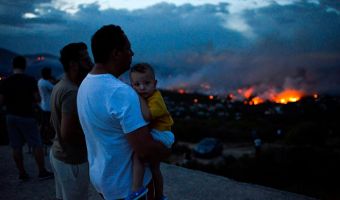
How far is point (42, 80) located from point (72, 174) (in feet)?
14.9

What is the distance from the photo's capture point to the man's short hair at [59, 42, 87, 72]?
2695 millimetres

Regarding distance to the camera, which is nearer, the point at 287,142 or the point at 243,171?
the point at 243,171

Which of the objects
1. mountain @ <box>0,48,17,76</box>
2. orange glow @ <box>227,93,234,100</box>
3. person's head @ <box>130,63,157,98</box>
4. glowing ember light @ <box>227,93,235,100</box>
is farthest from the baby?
orange glow @ <box>227,93,234,100</box>

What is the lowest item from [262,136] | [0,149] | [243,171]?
[262,136]

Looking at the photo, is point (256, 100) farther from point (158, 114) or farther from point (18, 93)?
point (158, 114)

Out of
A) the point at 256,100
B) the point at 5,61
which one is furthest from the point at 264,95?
the point at 5,61

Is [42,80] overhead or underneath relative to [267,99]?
overhead

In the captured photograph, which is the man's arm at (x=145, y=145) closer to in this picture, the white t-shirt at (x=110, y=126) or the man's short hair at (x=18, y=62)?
the white t-shirt at (x=110, y=126)

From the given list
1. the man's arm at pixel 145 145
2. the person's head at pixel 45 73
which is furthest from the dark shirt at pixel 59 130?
the person's head at pixel 45 73

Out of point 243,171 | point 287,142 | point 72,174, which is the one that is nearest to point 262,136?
point 287,142

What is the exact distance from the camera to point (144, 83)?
6.41 ft

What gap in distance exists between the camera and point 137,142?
168cm

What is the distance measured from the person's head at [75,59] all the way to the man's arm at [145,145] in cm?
123

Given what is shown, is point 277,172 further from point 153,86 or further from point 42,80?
point 153,86
